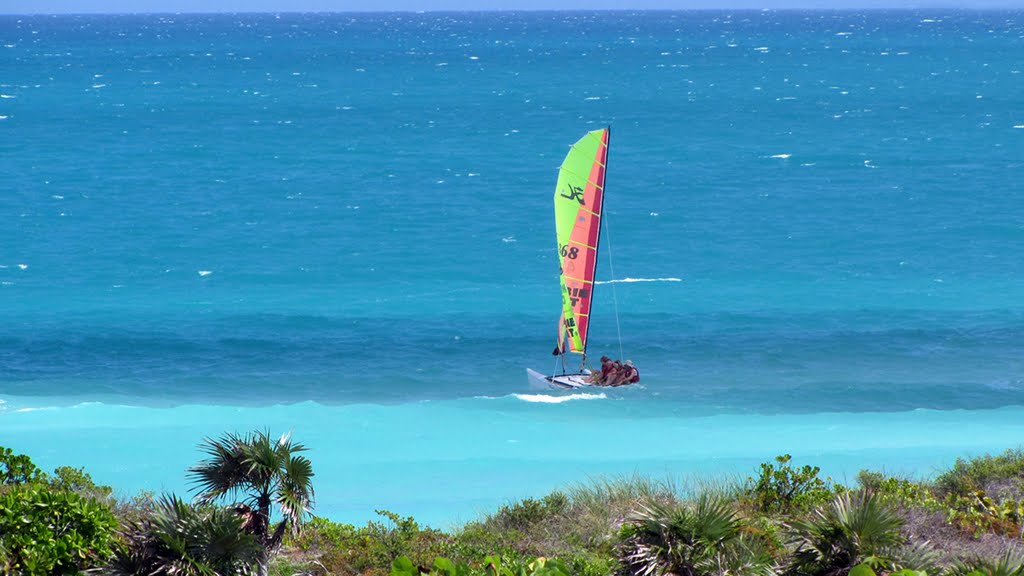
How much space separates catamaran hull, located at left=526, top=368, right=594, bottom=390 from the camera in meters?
34.5

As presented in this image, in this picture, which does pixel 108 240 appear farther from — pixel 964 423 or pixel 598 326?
pixel 964 423

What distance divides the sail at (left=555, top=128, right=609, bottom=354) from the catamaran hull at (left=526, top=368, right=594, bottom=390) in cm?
75

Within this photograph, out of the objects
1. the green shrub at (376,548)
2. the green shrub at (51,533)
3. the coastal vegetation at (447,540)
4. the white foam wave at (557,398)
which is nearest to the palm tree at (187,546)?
the coastal vegetation at (447,540)

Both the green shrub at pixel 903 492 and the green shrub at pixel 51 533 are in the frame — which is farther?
the green shrub at pixel 903 492

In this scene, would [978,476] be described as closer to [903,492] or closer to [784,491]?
[903,492]

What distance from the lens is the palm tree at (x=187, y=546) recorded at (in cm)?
1203

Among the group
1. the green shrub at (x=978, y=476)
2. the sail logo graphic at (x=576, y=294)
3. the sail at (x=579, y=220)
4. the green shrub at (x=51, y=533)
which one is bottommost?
the green shrub at (x=51, y=533)

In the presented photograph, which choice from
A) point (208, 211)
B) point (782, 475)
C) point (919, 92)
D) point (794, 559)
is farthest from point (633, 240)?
point (919, 92)

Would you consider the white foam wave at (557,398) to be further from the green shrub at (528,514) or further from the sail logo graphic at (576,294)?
the green shrub at (528,514)

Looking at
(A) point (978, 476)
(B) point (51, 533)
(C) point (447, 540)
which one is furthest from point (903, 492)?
(B) point (51, 533)

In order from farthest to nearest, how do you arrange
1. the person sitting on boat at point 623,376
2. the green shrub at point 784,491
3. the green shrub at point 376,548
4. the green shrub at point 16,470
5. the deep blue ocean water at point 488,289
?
the person sitting on boat at point 623,376 < the deep blue ocean water at point 488,289 < the green shrub at point 16,470 < the green shrub at point 784,491 < the green shrub at point 376,548

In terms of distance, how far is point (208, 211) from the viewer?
66.0 meters

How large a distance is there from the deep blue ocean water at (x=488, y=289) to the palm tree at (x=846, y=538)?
11086 millimetres

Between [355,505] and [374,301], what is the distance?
2264 cm
